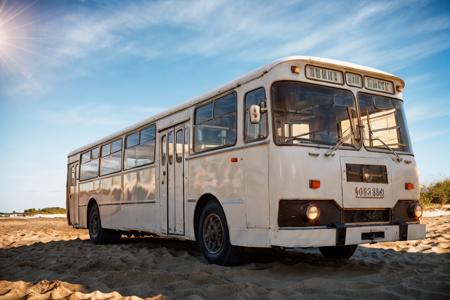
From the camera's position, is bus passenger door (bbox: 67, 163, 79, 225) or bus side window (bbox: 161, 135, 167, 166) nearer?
bus side window (bbox: 161, 135, 167, 166)

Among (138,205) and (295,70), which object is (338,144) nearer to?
(295,70)

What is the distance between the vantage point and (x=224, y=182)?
753 centimetres

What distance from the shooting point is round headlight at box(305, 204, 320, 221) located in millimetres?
6316

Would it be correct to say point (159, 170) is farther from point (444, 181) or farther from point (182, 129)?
point (444, 181)

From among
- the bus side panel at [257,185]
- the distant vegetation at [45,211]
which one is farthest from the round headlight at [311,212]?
the distant vegetation at [45,211]

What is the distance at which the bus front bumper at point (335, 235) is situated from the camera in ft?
20.3

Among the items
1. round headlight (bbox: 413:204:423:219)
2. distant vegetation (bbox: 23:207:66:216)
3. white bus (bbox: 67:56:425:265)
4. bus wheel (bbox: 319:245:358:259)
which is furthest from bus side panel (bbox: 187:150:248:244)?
distant vegetation (bbox: 23:207:66:216)

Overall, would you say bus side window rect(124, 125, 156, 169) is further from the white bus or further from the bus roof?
the white bus

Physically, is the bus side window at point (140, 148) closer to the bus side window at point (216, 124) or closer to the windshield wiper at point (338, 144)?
the bus side window at point (216, 124)

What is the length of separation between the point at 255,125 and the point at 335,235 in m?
1.90

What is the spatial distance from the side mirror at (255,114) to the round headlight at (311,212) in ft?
4.43

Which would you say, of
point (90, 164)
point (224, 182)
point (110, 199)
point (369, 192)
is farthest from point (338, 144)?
point (90, 164)

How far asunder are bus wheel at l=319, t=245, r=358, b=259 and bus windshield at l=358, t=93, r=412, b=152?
1943mm

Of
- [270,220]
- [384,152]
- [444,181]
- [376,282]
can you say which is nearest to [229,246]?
[270,220]
